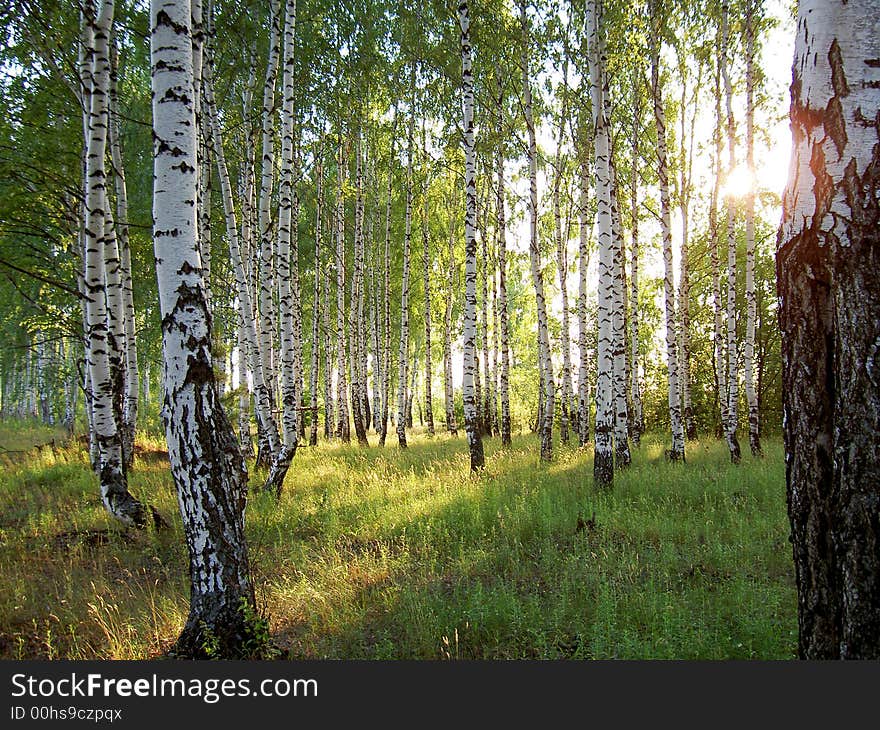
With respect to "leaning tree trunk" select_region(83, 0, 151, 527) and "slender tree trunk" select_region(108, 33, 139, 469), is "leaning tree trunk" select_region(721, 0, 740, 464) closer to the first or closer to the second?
"leaning tree trunk" select_region(83, 0, 151, 527)

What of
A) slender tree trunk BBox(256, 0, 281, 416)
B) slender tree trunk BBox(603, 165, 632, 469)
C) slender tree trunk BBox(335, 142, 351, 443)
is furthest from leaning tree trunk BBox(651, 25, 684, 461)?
slender tree trunk BBox(335, 142, 351, 443)

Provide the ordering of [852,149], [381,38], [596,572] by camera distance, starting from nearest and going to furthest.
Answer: [852,149] < [596,572] < [381,38]

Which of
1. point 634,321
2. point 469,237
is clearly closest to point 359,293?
point 469,237

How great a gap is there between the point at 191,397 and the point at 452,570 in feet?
9.51

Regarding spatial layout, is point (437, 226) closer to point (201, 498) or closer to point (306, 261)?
point (306, 261)

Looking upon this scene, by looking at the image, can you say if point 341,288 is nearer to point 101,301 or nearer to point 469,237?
point 469,237

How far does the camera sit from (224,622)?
11.1 feet

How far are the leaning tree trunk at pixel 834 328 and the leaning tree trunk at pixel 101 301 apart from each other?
679cm

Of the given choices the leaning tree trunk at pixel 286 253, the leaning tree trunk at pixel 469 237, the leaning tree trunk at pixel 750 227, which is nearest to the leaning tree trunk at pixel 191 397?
the leaning tree trunk at pixel 286 253

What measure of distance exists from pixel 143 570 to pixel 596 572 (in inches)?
177

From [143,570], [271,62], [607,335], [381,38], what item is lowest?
[143,570]

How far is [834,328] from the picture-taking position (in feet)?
7.43

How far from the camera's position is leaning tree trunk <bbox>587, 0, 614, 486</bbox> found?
764 centimetres

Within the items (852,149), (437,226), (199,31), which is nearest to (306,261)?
(437,226)
